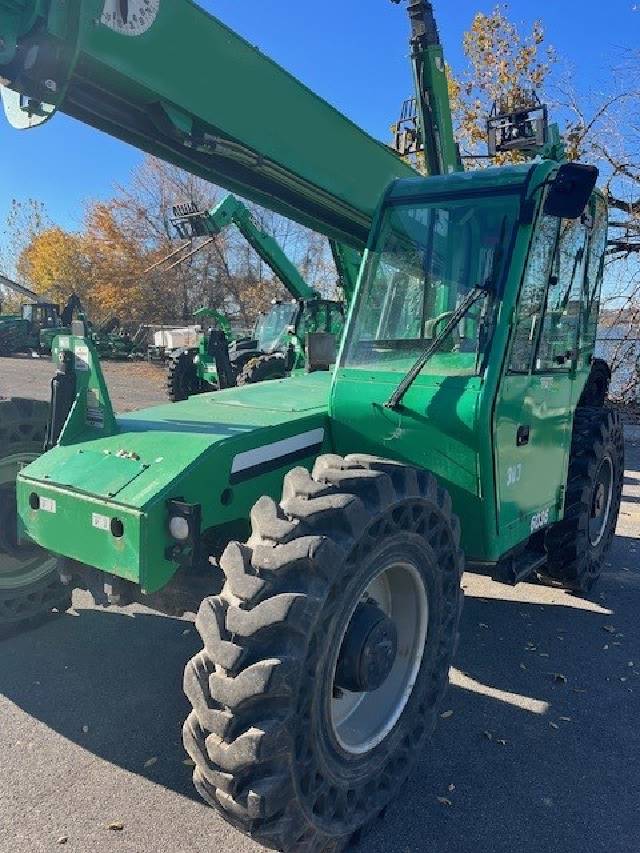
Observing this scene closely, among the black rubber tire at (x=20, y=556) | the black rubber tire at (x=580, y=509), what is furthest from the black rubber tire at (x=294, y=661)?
the black rubber tire at (x=580, y=509)

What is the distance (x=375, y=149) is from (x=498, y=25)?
16211 millimetres

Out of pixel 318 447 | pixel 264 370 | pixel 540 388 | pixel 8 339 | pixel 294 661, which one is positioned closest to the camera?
pixel 294 661

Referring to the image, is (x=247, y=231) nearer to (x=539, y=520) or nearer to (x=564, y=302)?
(x=564, y=302)

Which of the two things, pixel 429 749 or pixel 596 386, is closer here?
pixel 429 749

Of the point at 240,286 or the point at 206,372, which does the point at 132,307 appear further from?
the point at 206,372

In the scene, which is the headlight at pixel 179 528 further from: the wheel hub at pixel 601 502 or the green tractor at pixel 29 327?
the green tractor at pixel 29 327

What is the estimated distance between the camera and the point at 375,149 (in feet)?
14.8

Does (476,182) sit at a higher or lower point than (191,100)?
lower

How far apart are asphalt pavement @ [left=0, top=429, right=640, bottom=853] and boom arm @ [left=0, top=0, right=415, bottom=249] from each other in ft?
9.61

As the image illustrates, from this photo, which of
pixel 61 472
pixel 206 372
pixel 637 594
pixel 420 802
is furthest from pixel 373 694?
pixel 206 372

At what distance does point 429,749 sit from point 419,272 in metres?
2.54

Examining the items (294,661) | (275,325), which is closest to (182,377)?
(275,325)

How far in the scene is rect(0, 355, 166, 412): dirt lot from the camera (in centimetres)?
1737

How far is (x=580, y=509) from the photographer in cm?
497
